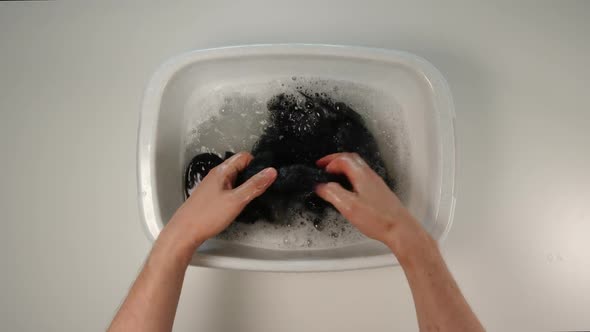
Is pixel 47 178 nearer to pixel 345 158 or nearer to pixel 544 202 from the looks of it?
pixel 345 158

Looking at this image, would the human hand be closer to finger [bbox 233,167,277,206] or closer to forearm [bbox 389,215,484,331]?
finger [bbox 233,167,277,206]

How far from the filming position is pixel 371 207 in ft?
1.66

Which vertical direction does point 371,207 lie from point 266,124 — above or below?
below

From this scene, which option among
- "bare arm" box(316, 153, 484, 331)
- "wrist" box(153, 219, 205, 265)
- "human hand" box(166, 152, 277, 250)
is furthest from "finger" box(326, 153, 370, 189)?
"wrist" box(153, 219, 205, 265)

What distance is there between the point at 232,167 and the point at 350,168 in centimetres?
19

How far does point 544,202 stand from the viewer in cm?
65

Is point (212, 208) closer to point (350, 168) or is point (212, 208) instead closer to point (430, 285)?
point (350, 168)

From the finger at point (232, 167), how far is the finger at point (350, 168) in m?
0.14

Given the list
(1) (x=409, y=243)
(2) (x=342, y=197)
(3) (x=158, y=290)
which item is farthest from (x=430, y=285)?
(3) (x=158, y=290)

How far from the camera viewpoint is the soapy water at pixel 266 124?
614mm

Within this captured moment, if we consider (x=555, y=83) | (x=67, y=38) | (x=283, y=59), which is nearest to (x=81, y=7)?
(x=67, y=38)

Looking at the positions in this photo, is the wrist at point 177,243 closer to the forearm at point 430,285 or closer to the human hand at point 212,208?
the human hand at point 212,208

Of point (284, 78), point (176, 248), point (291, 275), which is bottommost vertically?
point (291, 275)

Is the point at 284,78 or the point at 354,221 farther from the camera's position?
the point at 284,78
